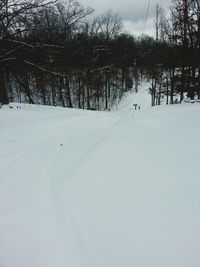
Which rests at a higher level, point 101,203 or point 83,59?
point 83,59

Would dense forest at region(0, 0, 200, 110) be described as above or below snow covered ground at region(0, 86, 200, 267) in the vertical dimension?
above

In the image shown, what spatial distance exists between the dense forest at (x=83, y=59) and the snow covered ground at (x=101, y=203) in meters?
4.01

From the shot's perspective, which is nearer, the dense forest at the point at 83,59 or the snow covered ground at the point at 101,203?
the snow covered ground at the point at 101,203

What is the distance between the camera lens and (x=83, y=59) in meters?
36.1

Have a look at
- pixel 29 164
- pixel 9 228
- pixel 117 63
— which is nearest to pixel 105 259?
pixel 9 228

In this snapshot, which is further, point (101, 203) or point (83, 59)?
point (83, 59)

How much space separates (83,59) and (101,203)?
34.6 meters

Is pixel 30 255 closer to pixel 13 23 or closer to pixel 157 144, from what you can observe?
pixel 157 144

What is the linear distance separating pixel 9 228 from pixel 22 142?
375cm

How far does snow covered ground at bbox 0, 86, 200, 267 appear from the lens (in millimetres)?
2463

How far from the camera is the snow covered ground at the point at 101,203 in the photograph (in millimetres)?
2463

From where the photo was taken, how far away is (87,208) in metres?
3.21

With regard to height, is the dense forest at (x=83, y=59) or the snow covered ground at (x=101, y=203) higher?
the dense forest at (x=83, y=59)

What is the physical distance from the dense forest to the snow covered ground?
4.01 m
